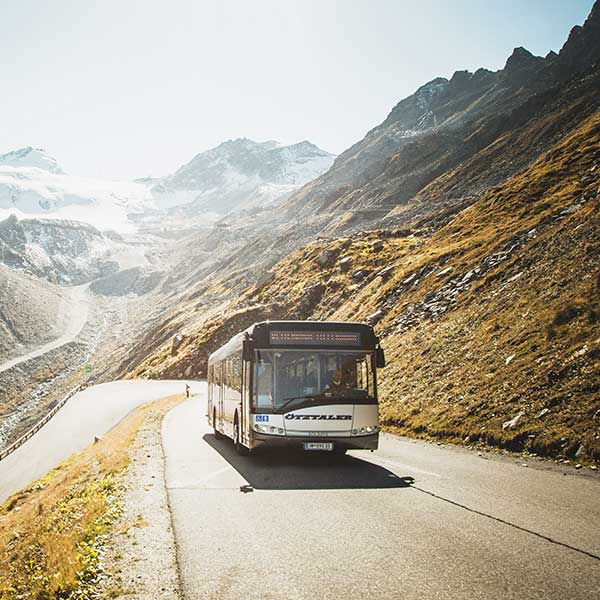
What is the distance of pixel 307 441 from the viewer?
Result: 562 inches

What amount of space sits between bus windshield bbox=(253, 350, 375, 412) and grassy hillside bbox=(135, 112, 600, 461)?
5276 mm

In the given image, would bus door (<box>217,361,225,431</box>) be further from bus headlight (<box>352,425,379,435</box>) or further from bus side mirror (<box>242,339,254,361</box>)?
bus headlight (<box>352,425,379,435</box>)

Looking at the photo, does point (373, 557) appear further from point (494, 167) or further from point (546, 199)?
point (494, 167)

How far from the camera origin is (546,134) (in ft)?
333

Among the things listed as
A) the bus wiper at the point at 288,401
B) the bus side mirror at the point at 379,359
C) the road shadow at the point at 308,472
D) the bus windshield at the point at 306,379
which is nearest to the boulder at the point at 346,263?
the road shadow at the point at 308,472

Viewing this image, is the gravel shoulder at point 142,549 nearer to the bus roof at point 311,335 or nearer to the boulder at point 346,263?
the bus roof at point 311,335

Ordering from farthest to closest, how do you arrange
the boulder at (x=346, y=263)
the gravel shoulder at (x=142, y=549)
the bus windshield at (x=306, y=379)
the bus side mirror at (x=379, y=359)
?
the boulder at (x=346, y=263), the bus side mirror at (x=379, y=359), the bus windshield at (x=306, y=379), the gravel shoulder at (x=142, y=549)

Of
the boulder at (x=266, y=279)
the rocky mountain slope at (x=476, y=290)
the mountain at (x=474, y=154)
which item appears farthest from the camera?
the boulder at (x=266, y=279)

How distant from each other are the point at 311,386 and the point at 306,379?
22 cm

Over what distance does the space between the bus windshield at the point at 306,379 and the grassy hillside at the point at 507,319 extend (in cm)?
528

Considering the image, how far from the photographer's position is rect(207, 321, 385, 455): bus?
14336 millimetres

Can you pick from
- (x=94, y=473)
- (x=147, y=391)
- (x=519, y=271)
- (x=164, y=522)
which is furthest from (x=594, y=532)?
(x=147, y=391)

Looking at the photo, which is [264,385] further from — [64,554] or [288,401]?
[64,554]

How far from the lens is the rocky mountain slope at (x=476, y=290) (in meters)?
18.7
